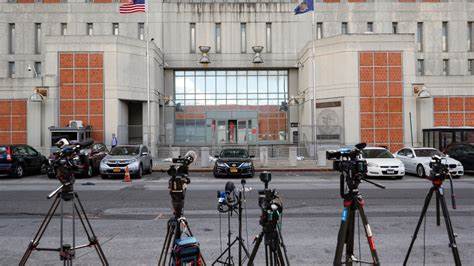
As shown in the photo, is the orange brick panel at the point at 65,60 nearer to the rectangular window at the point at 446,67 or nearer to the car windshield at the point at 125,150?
the car windshield at the point at 125,150

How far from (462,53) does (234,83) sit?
22958mm

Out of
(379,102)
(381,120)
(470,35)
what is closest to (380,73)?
(379,102)

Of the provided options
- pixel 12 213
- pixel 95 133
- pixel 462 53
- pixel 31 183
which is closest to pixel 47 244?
pixel 12 213

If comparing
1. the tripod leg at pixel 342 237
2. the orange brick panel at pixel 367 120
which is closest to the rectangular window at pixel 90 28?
the orange brick panel at pixel 367 120

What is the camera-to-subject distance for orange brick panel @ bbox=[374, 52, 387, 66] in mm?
32219

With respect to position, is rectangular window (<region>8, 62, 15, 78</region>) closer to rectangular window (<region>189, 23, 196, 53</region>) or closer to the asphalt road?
rectangular window (<region>189, 23, 196, 53</region>)

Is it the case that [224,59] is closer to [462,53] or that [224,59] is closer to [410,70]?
[410,70]

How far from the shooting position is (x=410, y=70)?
32219mm

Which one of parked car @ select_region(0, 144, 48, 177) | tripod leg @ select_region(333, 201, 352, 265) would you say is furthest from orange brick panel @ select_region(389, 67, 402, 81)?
tripod leg @ select_region(333, 201, 352, 265)

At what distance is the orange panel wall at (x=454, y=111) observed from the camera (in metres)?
33.3

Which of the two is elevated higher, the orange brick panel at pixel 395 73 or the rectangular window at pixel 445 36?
the rectangular window at pixel 445 36

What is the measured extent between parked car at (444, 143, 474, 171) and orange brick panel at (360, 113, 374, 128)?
10.3 m

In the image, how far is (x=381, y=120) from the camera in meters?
32.1

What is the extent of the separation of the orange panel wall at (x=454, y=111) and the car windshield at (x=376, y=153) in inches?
606
